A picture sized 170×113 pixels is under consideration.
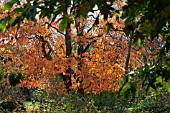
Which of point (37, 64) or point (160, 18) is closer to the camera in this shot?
point (160, 18)

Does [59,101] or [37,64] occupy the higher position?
[37,64]

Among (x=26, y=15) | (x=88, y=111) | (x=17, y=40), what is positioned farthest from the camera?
(x=17, y=40)

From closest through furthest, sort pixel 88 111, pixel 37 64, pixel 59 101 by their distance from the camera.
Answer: pixel 88 111
pixel 59 101
pixel 37 64

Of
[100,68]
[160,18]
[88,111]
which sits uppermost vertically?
[160,18]

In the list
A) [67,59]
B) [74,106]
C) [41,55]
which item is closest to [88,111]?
[74,106]

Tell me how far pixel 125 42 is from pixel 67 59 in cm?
287

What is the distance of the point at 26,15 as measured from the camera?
6.39 feet

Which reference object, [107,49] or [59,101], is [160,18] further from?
[107,49]

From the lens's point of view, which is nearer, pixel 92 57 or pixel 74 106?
pixel 74 106

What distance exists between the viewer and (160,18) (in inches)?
80.1

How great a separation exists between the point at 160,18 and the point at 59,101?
7253 millimetres

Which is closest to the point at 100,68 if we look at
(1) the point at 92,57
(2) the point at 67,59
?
(1) the point at 92,57

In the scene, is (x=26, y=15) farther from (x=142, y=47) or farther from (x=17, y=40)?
(x=142, y=47)

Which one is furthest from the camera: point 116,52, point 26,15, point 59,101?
point 116,52
